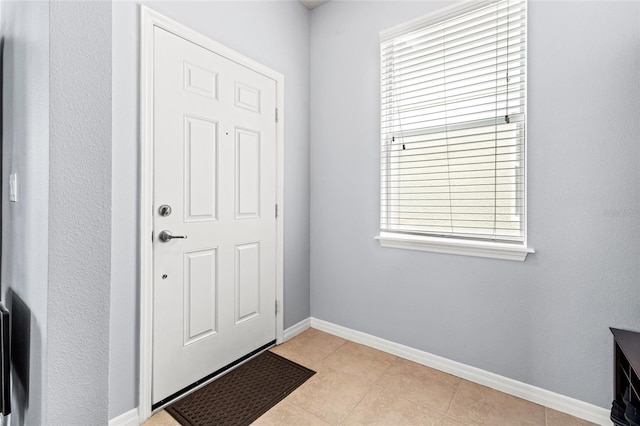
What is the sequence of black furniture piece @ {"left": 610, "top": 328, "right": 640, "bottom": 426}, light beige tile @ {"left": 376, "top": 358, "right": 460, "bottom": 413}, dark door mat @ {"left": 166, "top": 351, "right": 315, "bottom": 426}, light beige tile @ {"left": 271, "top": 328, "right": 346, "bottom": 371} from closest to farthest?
black furniture piece @ {"left": 610, "top": 328, "right": 640, "bottom": 426} → dark door mat @ {"left": 166, "top": 351, "right": 315, "bottom": 426} → light beige tile @ {"left": 376, "top": 358, "right": 460, "bottom": 413} → light beige tile @ {"left": 271, "top": 328, "right": 346, "bottom": 371}

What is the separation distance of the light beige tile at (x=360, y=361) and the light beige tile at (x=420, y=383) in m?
0.05

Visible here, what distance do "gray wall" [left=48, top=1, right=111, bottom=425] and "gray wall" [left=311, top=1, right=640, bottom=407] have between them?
170 centimetres

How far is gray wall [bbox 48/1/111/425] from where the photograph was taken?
88cm

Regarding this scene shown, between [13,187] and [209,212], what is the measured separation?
2.79 ft

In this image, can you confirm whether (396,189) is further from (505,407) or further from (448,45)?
(505,407)

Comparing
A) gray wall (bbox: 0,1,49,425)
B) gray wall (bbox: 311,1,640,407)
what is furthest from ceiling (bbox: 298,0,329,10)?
gray wall (bbox: 0,1,49,425)

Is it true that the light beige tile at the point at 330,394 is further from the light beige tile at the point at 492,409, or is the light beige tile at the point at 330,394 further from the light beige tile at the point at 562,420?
the light beige tile at the point at 562,420

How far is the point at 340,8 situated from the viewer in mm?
2402

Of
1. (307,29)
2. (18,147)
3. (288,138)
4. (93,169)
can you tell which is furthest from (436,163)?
(18,147)

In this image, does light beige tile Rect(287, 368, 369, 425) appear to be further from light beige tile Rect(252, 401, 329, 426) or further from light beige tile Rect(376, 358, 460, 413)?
light beige tile Rect(376, 358, 460, 413)

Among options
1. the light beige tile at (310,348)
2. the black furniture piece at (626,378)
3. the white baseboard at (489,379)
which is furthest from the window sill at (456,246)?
the light beige tile at (310,348)

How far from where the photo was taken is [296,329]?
2.51 metres

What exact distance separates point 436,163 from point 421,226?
43cm

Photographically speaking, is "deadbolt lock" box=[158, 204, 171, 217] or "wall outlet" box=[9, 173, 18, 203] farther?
"deadbolt lock" box=[158, 204, 171, 217]
